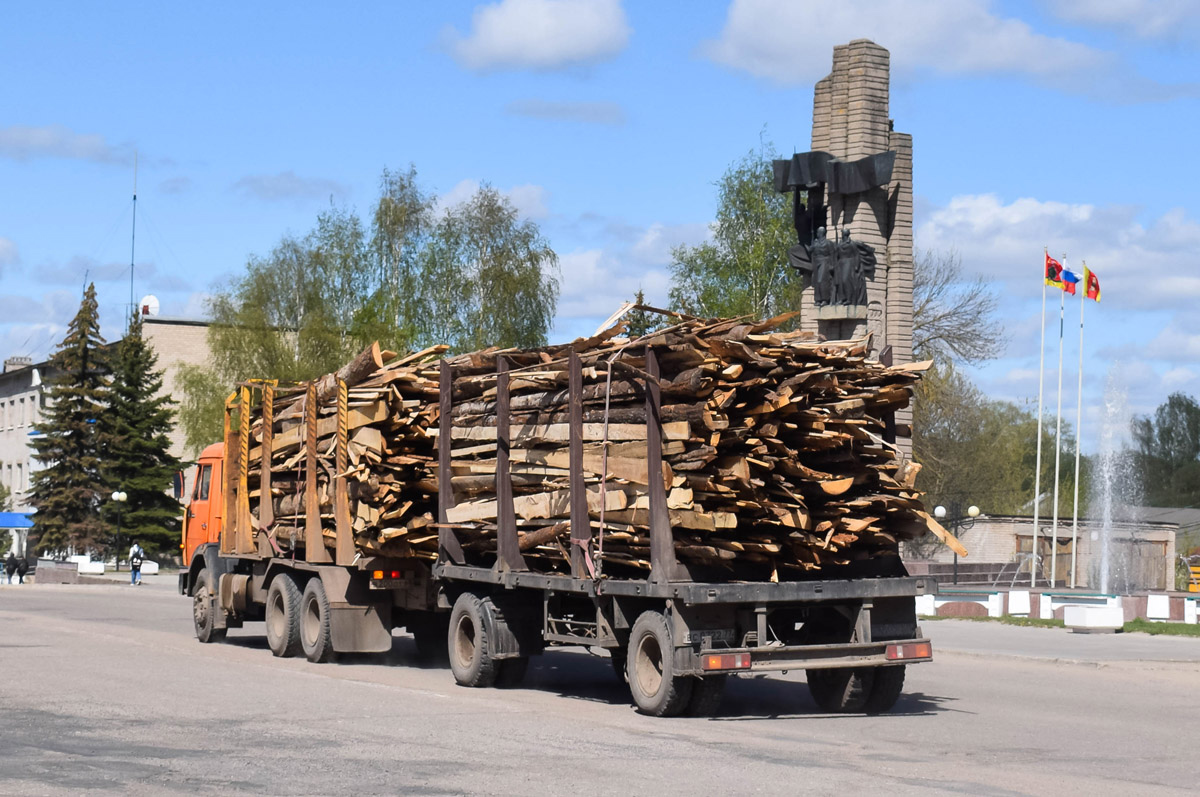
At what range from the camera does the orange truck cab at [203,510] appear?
71.4ft

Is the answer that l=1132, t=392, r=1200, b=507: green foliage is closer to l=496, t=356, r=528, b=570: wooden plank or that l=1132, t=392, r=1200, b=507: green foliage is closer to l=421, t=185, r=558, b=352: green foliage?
l=421, t=185, r=558, b=352: green foliage

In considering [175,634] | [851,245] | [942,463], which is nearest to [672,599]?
[175,634]

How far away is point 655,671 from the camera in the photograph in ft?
41.7

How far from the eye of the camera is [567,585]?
13625mm

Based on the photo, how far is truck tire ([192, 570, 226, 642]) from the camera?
21.0 metres

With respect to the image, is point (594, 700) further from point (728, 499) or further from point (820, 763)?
point (820, 763)

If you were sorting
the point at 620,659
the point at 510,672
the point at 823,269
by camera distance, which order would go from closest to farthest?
the point at 620,659
the point at 510,672
the point at 823,269

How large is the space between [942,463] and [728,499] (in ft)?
158

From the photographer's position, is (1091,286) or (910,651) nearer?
(910,651)

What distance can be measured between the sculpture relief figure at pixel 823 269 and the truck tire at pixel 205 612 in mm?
12885

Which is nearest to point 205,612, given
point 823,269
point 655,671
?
point 655,671

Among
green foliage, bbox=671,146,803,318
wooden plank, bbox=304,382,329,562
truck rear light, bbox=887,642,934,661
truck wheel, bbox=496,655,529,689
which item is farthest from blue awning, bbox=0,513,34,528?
truck rear light, bbox=887,642,934,661

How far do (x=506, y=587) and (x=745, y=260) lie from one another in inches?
1682

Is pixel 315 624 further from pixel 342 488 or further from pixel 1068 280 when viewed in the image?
pixel 1068 280
